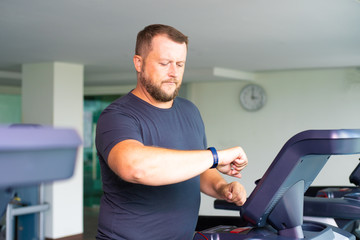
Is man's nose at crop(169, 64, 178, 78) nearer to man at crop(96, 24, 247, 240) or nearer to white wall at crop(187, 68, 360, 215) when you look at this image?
man at crop(96, 24, 247, 240)

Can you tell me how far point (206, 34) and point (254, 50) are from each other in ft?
3.59

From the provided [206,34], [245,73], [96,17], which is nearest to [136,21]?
[96,17]

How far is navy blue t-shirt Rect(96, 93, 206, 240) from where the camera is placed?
1.33m

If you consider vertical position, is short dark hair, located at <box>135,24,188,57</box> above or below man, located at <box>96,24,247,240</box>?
above

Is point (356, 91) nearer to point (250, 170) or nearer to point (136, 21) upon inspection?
point (250, 170)

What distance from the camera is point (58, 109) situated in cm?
586

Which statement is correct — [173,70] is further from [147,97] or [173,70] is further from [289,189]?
[289,189]

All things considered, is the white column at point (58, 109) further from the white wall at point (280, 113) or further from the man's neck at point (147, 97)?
the man's neck at point (147, 97)

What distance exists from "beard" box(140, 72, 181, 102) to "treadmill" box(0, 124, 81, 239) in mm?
946

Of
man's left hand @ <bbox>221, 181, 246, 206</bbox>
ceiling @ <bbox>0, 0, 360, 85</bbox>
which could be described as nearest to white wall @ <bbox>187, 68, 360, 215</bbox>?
ceiling @ <bbox>0, 0, 360, 85</bbox>

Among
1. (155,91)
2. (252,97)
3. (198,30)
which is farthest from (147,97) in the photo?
(252,97)

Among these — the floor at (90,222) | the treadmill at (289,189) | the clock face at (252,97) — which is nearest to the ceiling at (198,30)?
the clock face at (252,97)

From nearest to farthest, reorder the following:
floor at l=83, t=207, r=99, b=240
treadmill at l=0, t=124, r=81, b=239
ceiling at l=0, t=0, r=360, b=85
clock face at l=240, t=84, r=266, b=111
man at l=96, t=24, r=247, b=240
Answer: treadmill at l=0, t=124, r=81, b=239 → man at l=96, t=24, r=247, b=240 → ceiling at l=0, t=0, r=360, b=85 → floor at l=83, t=207, r=99, b=240 → clock face at l=240, t=84, r=266, b=111

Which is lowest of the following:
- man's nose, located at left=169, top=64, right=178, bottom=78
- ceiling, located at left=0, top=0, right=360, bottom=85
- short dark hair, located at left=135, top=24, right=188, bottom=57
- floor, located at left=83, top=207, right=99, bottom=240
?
floor, located at left=83, top=207, right=99, bottom=240
